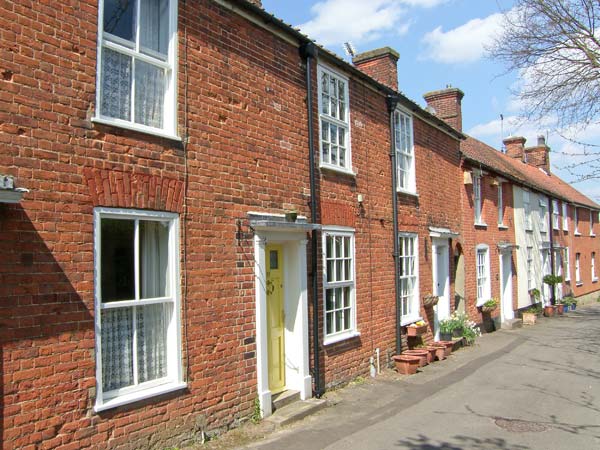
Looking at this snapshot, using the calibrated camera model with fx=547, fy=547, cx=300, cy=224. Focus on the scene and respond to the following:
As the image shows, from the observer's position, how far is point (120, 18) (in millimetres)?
6305

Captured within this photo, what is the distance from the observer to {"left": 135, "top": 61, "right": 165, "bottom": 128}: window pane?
21.2 feet

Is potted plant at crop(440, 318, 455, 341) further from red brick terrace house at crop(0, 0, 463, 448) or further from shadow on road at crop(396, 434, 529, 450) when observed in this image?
shadow on road at crop(396, 434, 529, 450)

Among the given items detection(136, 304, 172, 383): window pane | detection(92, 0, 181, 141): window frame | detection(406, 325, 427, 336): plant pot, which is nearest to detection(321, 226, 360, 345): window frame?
detection(406, 325, 427, 336): plant pot

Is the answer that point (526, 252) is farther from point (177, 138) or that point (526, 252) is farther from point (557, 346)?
point (177, 138)

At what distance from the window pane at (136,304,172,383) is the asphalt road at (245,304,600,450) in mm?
1585

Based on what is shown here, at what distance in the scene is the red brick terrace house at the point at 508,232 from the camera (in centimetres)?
1747

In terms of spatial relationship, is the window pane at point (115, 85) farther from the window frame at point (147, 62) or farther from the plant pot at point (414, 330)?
the plant pot at point (414, 330)

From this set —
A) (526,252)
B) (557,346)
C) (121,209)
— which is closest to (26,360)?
(121,209)

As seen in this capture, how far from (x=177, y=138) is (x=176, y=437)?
11.6 ft

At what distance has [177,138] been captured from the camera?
6.65 meters

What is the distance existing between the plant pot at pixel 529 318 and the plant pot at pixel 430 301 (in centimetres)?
856

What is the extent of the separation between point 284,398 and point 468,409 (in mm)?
2939

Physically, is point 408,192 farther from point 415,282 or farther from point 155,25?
point 155,25

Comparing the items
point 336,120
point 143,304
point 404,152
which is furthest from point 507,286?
point 143,304
